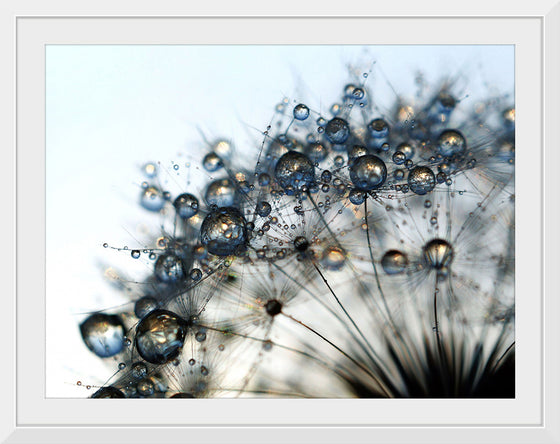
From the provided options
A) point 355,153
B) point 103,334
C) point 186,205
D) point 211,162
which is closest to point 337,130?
point 355,153

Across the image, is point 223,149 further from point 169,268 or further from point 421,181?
point 421,181

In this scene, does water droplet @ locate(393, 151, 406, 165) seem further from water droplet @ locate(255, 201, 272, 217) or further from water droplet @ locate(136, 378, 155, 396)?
water droplet @ locate(136, 378, 155, 396)

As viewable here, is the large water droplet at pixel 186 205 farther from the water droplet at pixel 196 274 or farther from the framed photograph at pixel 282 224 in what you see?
the water droplet at pixel 196 274

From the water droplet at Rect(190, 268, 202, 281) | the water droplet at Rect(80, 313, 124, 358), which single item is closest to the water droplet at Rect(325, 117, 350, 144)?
the water droplet at Rect(190, 268, 202, 281)

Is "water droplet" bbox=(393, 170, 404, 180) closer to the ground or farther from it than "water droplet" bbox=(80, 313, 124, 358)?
farther from it
